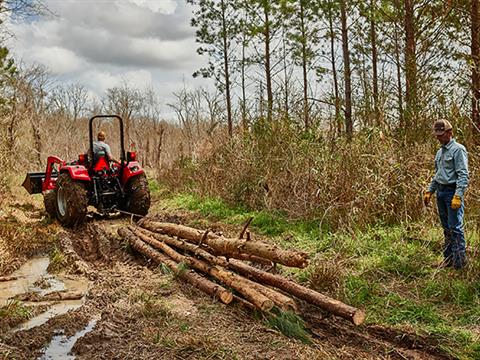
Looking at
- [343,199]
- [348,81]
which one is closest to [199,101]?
[348,81]

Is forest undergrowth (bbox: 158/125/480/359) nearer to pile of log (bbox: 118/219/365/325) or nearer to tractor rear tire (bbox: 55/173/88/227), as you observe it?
pile of log (bbox: 118/219/365/325)

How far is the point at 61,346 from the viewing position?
4594 mm

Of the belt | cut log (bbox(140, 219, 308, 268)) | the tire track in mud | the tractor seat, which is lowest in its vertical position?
the tire track in mud

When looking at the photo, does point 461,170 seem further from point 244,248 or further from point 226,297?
point 226,297

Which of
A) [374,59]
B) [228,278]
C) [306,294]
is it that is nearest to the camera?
[306,294]

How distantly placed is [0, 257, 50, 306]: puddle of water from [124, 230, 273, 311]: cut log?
1.86 meters

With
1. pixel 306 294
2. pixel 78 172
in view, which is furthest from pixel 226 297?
pixel 78 172

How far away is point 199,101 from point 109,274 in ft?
95.1

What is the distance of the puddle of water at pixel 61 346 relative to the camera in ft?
14.3

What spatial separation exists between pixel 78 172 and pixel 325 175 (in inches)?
198

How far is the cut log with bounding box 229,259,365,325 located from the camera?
4648 mm

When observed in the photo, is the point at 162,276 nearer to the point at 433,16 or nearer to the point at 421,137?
the point at 421,137

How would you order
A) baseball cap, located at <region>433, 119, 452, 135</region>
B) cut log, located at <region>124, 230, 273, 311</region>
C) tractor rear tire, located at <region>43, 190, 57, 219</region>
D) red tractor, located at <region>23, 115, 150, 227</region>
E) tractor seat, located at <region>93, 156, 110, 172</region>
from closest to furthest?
1. cut log, located at <region>124, 230, 273, 311</region>
2. baseball cap, located at <region>433, 119, 452, 135</region>
3. red tractor, located at <region>23, 115, 150, 227</region>
4. tractor seat, located at <region>93, 156, 110, 172</region>
5. tractor rear tire, located at <region>43, 190, 57, 219</region>

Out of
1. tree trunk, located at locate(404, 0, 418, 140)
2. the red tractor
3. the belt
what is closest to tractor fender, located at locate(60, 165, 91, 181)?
the red tractor
